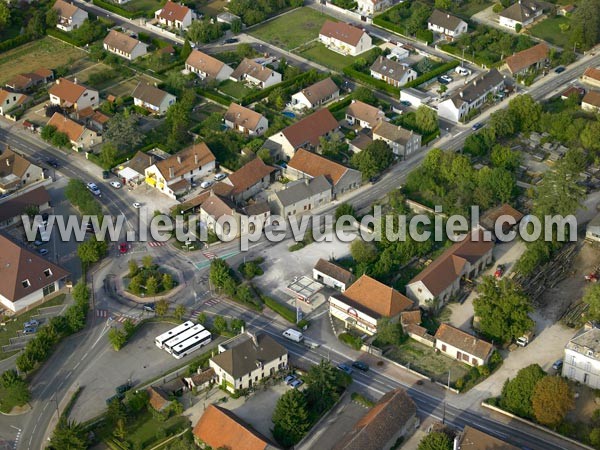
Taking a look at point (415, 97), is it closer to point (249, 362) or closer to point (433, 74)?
point (433, 74)

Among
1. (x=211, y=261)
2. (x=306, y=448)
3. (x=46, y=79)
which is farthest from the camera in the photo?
(x=46, y=79)

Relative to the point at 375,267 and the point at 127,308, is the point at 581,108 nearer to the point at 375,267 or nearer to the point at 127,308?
the point at 375,267

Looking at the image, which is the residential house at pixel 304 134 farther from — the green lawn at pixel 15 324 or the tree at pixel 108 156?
the green lawn at pixel 15 324

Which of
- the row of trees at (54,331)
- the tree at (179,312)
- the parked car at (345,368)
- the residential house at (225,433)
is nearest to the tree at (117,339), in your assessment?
the row of trees at (54,331)

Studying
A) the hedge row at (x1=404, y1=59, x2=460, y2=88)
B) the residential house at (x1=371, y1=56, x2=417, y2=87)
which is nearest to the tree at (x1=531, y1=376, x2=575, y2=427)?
the hedge row at (x1=404, y1=59, x2=460, y2=88)

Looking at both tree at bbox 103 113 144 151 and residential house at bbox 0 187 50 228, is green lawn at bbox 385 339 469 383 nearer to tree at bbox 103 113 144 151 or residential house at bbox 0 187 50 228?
residential house at bbox 0 187 50 228

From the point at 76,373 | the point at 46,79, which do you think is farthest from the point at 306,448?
the point at 46,79
